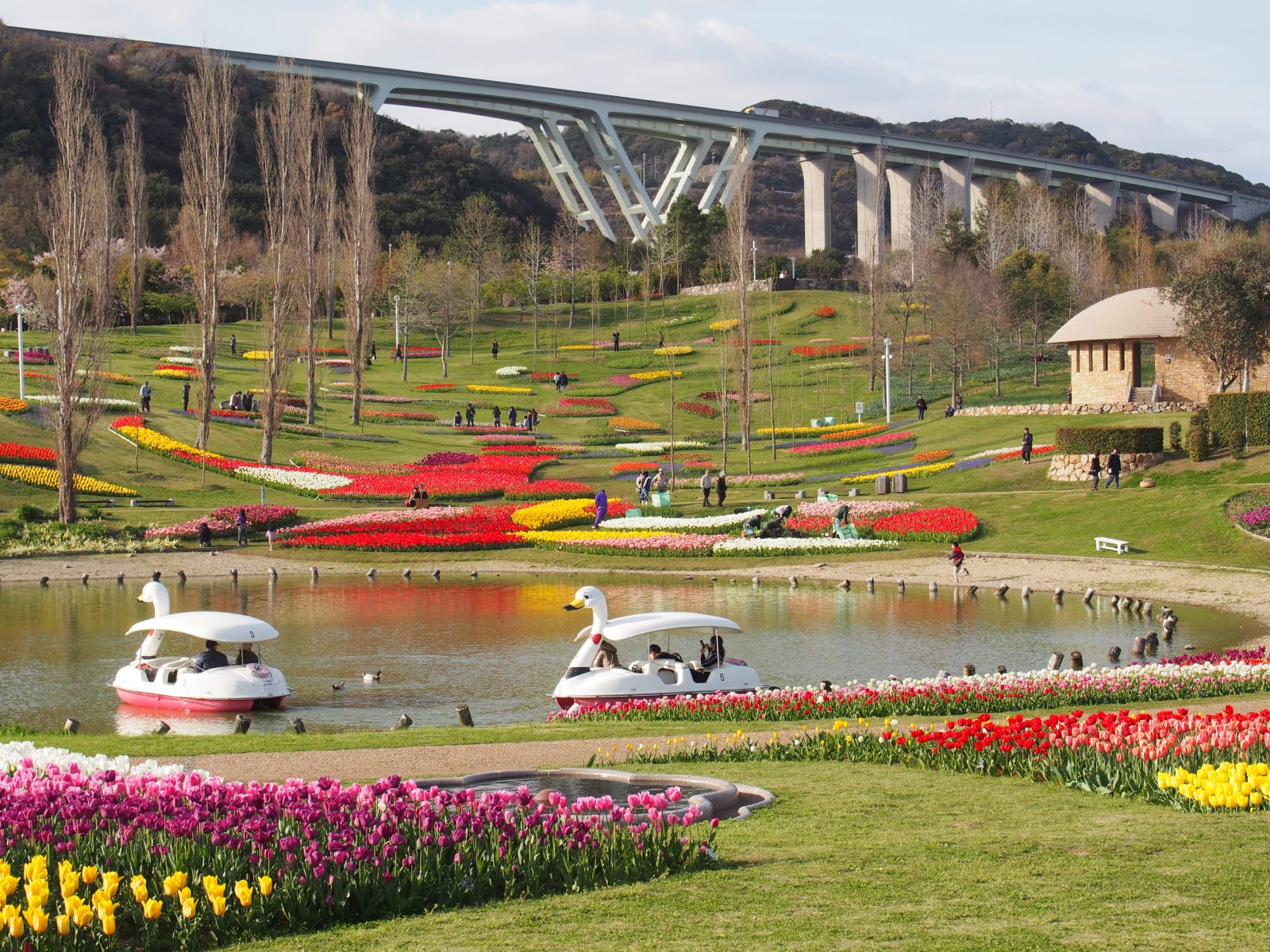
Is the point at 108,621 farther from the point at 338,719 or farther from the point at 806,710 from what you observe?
the point at 806,710

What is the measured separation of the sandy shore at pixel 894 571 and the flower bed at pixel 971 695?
9239mm

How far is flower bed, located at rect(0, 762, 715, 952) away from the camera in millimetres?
7133

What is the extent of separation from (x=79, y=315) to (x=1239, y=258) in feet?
132

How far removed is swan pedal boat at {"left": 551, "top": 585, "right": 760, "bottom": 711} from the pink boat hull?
15.1 feet

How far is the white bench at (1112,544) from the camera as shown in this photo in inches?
1303

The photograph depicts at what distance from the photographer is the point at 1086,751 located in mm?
11375

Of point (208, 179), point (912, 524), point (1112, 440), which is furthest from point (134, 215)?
point (1112, 440)

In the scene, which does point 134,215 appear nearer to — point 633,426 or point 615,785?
point 633,426

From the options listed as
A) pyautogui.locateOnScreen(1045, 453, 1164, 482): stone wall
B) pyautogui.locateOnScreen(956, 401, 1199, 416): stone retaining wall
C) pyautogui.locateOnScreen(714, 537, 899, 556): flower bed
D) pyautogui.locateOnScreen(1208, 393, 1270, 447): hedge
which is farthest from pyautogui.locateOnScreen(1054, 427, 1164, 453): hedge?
pyautogui.locateOnScreen(956, 401, 1199, 416): stone retaining wall

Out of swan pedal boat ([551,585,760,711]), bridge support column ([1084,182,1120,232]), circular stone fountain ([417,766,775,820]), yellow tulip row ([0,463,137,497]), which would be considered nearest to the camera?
circular stone fountain ([417,766,775,820])

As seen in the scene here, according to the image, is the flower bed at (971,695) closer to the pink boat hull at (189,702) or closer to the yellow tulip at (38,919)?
the pink boat hull at (189,702)

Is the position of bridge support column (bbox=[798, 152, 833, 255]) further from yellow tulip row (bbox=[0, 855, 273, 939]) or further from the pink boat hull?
yellow tulip row (bbox=[0, 855, 273, 939])

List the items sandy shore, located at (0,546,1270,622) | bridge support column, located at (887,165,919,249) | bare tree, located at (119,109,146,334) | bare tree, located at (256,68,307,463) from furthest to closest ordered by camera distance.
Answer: bridge support column, located at (887,165,919,249) < bare tree, located at (119,109,146,334) < bare tree, located at (256,68,307,463) < sandy shore, located at (0,546,1270,622)

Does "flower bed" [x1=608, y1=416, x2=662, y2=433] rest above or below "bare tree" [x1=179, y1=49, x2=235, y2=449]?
below
